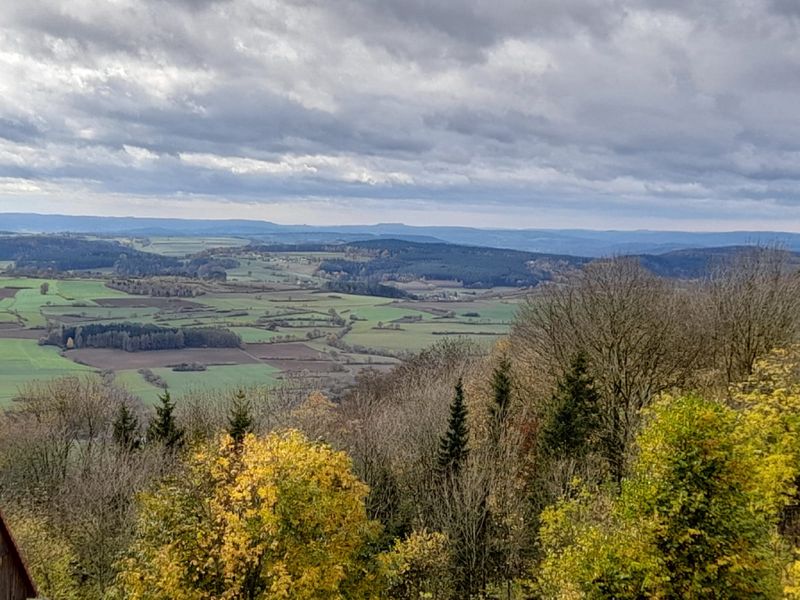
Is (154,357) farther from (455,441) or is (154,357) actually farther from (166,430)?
(455,441)

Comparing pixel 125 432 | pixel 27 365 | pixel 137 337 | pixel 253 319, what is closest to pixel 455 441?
pixel 125 432

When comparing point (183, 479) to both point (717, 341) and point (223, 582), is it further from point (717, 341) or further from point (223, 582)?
point (717, 341)

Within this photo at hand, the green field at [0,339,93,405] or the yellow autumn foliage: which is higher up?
the yellow autumn foliage

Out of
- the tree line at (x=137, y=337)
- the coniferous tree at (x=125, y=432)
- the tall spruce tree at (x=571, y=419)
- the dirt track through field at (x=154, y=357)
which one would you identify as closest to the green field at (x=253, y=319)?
the dirt track through field at (x=154, y=357)

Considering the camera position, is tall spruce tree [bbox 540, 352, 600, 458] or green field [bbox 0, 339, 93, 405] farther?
green field [bbox 0, 339, 93, 405]

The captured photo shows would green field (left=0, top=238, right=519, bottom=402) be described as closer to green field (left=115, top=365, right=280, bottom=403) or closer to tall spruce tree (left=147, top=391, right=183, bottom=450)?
green field (left=115, top=365, right=280, bottom=403)

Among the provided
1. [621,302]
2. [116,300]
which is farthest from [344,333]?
[621,302]

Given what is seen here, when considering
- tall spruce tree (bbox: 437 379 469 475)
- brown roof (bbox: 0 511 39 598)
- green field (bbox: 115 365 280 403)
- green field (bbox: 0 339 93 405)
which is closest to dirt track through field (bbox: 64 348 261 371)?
green field (bbox: 0 339 93 405)
